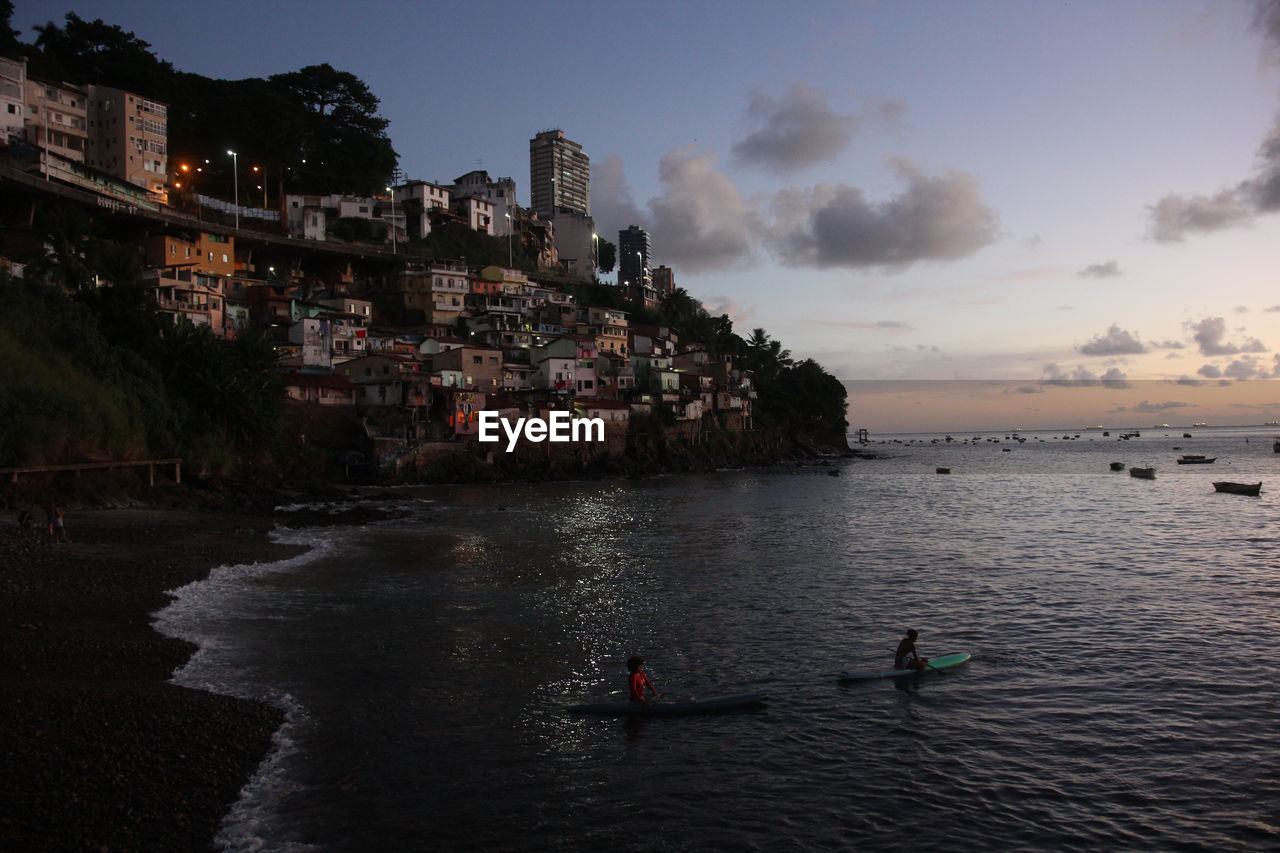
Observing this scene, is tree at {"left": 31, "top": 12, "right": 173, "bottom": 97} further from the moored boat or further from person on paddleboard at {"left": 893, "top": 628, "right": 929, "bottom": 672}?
the moored boat

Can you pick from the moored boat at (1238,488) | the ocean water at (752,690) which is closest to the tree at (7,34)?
the ocean water at (752,690)

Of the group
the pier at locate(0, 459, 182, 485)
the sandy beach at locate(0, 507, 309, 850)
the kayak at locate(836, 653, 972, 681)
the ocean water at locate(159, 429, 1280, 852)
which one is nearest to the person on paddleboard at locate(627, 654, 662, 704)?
the ocean water at locate(159, 429, 1280, 852)

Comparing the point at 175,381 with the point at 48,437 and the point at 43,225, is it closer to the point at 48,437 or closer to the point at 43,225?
the point at 48,437

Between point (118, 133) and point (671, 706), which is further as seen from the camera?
point (118, 133)

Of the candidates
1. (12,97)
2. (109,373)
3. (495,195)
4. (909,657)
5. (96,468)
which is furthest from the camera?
(495,195)

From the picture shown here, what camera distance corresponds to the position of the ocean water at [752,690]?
10.7 m

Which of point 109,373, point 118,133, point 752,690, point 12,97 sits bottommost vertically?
point 752,690

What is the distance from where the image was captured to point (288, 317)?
219 ft

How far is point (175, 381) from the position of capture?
4512 centimetres

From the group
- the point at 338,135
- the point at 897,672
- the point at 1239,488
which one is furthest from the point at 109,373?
the point at 1239,488

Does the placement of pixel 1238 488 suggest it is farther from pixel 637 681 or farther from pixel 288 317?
pixel 288 317

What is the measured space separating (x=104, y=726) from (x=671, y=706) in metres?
9.25

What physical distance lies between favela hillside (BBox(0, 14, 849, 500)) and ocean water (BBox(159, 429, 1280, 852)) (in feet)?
51.8

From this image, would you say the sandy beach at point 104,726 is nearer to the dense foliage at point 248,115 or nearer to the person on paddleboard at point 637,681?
the person on paddleboard at point 637,681
